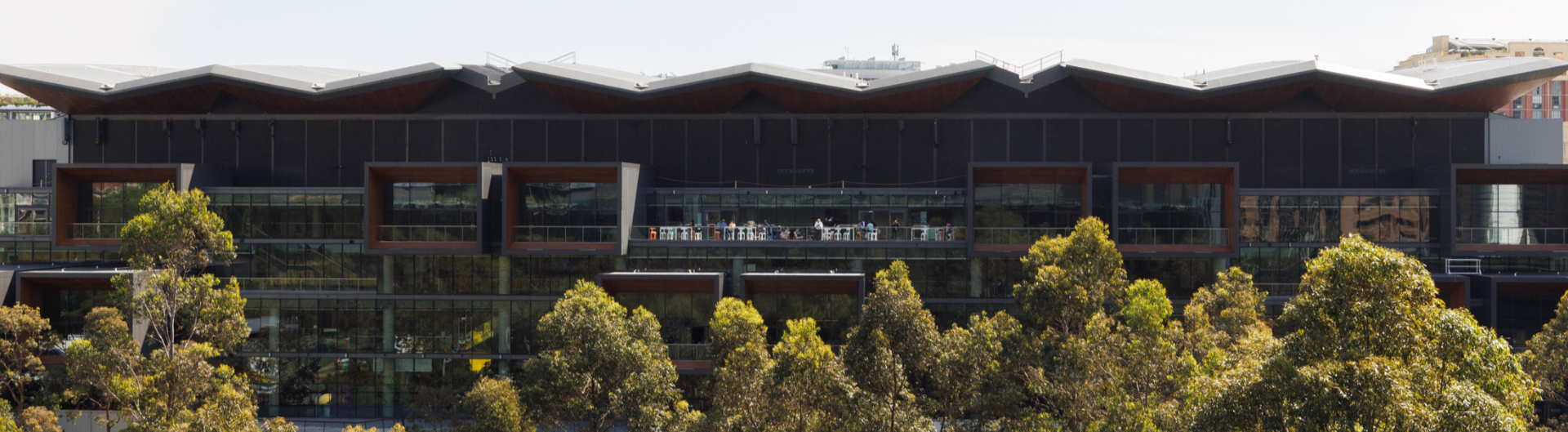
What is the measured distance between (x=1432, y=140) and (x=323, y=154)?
55.2 metres

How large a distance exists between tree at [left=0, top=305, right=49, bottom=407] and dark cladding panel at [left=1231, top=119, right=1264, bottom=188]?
171 feet

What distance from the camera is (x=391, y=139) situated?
153 ft

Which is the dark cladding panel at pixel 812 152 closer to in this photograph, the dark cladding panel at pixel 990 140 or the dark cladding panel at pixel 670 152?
the dark cladding panel at pixel 670 152

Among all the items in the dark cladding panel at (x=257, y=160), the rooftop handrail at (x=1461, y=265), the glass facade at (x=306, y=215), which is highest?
the dark cladding panel at (x=257, y=160)

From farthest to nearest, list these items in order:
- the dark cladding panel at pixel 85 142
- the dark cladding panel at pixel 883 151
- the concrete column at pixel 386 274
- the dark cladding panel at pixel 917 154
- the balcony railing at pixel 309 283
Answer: the dark cladding panel at pixel 85 142 → the dark cladding panel at pixel 883 151 → the dark cladding panel at pixel 917 154 → the balcony railing at pixel 309 283 → the concrete column at pixel 386 274

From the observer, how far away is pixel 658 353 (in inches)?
1218

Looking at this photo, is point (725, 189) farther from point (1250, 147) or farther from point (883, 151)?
point (1250, 147)

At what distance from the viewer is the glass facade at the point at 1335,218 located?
40.3m

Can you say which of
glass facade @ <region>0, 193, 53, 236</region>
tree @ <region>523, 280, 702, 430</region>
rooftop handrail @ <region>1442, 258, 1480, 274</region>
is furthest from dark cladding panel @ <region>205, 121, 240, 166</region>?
rooftop handrail @ <region>1442, 258, 1480, 274</region>

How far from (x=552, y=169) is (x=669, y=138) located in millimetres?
7696

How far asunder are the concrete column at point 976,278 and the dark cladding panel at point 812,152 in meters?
9.43

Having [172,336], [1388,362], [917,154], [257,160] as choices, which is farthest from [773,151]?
[1388,362]

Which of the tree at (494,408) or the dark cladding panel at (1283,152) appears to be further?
the dark cladding panel at (1283,152)

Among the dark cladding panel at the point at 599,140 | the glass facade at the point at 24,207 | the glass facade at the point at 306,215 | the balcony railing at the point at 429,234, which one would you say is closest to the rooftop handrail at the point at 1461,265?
the dark cladding panel at the point at 599,140
